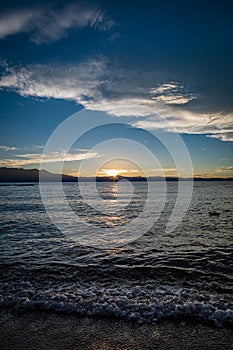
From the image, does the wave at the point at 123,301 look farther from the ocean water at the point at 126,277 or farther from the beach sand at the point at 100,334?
the beach sand at the point at 100,334

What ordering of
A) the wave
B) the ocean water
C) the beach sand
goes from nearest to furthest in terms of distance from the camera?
the beach sand, the wave, the ocean water

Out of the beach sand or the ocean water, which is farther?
the ocean water

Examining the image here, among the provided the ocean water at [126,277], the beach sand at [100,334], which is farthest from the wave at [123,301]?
the beach sand at [100,334]

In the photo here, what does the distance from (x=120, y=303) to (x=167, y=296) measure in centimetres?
167

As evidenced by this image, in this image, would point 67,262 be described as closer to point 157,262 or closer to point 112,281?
point 112,281

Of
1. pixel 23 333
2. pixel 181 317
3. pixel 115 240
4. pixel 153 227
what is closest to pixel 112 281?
pixel 181 317

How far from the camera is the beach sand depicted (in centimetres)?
518

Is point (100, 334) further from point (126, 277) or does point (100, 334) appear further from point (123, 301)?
point (126, 277)

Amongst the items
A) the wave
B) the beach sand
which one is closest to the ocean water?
the wave

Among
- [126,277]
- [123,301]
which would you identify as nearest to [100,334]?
[123,301]

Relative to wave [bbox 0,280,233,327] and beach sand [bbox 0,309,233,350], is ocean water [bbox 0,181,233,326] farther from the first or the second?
beach sand [bbox 0,309,233,350]

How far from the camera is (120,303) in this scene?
7.18 m

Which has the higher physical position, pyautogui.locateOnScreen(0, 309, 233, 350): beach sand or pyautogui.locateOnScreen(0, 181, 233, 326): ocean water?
pyautogui.locateOnScreen(0, 309, 233, 350): beach sand

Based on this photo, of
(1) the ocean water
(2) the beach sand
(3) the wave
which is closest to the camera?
(2) the beach sand
